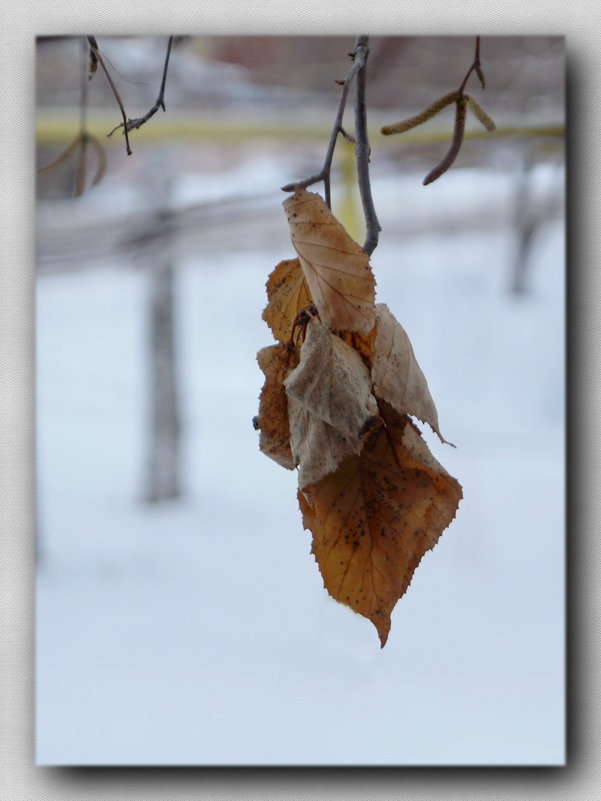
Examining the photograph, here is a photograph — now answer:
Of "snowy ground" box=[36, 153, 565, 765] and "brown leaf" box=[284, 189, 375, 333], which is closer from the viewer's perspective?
"brown leaf" box=[284, 189, 375, 333]

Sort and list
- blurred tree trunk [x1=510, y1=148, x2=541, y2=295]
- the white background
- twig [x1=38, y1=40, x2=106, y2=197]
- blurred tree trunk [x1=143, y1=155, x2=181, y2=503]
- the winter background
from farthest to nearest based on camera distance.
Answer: blurred tree trunk [x1=143, y1=155, x2=181, y2=503] < blurred tree trunk [x1=510, y1=148, x2=541, y2=295] < the winter background < the white background < twig [x1=38, y1=40, x2=106, y2=197]

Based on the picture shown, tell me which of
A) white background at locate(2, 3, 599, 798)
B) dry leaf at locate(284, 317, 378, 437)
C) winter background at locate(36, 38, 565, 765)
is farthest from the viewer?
winter background at locate(36, 38, 565, 765)

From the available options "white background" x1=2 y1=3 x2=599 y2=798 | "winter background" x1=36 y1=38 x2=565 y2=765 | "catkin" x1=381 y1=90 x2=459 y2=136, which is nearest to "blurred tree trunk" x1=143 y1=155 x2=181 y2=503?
A: "winter background" x1=36 y1=38 x2=565 y2=765

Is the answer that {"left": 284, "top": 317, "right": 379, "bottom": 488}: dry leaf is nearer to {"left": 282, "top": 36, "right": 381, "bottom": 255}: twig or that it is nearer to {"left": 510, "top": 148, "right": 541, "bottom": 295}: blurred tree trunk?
{"left": 282, "top": 36, "right": 381, "bottom": 255}: twig

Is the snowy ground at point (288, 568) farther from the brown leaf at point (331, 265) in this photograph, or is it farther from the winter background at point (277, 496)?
the brown leaf at point (331, 265)

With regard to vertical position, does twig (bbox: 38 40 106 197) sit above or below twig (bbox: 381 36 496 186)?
above

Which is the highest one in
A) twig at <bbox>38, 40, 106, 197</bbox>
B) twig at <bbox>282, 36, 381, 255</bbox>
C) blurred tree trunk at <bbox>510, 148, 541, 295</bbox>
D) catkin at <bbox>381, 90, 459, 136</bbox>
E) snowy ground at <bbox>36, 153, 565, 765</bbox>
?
blurred tree trunk at <bbox>510, 148, 541, 295</bbox>

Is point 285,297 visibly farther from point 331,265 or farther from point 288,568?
point 288,568
